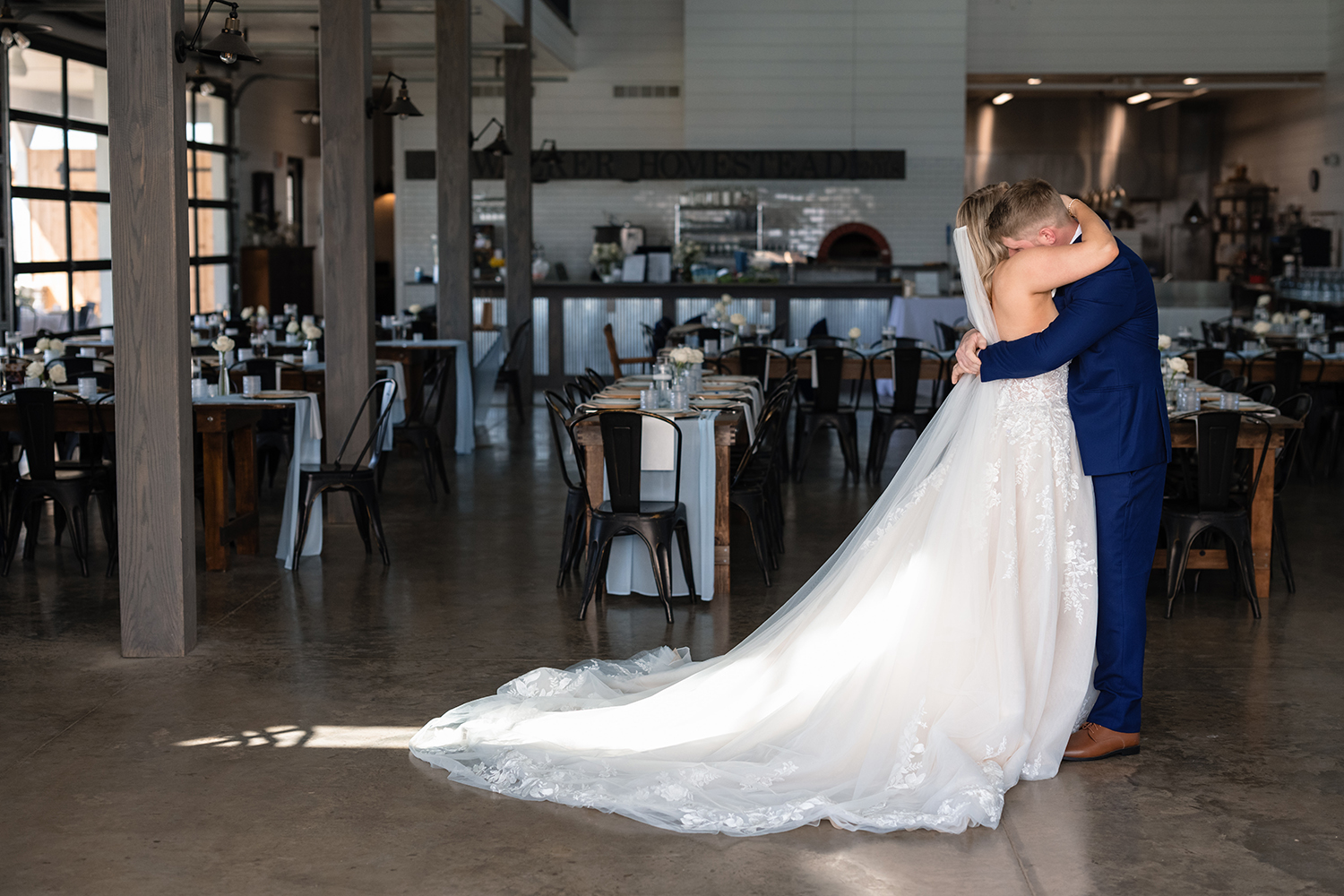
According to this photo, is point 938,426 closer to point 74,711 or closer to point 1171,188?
point 74,711

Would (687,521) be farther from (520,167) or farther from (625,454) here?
(520,167)

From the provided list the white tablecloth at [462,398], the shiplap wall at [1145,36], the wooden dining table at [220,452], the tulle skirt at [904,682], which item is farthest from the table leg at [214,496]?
the shiplap wall at [1145,36]

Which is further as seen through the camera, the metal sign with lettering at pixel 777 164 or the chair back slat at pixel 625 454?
the metal sign with lettering at pixel 777 164

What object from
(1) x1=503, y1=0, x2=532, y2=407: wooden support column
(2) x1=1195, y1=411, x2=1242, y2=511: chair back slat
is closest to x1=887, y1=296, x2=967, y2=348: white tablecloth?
(1) x1=503, y1=0, x2=532, y2=407: wooden support column

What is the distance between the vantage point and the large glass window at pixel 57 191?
1169 centimetres

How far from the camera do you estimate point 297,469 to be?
6.74m

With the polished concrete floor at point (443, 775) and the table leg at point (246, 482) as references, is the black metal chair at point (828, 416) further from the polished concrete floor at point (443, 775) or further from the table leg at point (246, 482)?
the table leg at point (246, 482)

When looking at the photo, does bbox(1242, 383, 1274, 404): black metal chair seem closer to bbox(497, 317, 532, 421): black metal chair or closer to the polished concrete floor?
the polished concrete floor

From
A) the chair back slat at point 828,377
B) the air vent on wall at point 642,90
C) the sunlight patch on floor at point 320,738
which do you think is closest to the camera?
the sunlight patch on floor at point 320,738

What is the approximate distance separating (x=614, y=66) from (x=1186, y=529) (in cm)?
1294

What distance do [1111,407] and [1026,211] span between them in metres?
0.61

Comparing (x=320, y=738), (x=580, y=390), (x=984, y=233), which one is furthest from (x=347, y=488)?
(x=984, y=233)

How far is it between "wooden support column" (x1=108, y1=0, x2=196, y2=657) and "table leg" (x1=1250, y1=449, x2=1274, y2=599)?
4.45 m

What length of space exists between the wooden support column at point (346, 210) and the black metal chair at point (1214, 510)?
4271 mm
